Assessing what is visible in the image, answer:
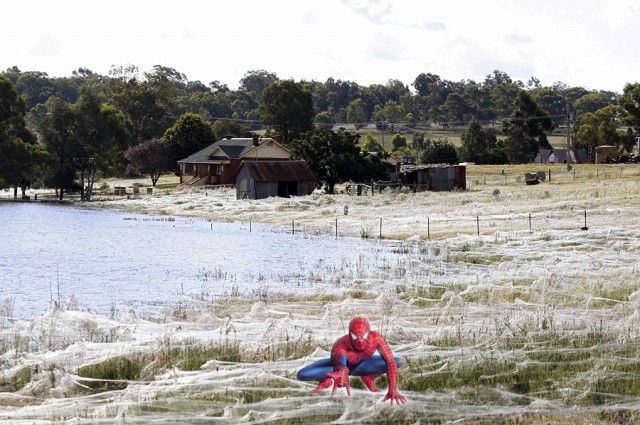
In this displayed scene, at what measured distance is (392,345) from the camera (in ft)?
59.4

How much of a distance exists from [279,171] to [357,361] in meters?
65.8

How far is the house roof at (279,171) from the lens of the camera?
7670 cm

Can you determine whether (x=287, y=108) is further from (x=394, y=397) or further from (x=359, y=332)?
(x=359, y=332)

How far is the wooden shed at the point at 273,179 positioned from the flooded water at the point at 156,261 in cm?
1091

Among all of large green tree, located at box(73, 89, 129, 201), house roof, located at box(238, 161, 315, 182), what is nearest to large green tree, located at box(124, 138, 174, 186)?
large green tree, located at box(73, 89, 129, 201)

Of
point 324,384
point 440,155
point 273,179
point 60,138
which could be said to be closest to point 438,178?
point 273,179

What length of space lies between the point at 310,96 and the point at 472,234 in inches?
3332

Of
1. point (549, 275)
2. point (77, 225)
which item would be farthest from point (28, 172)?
point (549, 275)

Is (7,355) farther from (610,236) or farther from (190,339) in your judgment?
Answer: (610,236)

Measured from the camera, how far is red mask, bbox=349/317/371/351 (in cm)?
1196

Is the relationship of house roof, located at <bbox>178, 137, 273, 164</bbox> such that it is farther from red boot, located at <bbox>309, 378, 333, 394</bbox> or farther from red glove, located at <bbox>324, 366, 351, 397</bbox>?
red glove, located at <bbox>324, 366, 351, 397</bbox>

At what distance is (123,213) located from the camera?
75.2 m

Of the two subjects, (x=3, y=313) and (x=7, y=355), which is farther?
(x=3, y=313)

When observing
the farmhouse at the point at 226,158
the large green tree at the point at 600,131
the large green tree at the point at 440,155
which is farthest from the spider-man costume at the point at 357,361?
the large green tree at the point at 600,131
